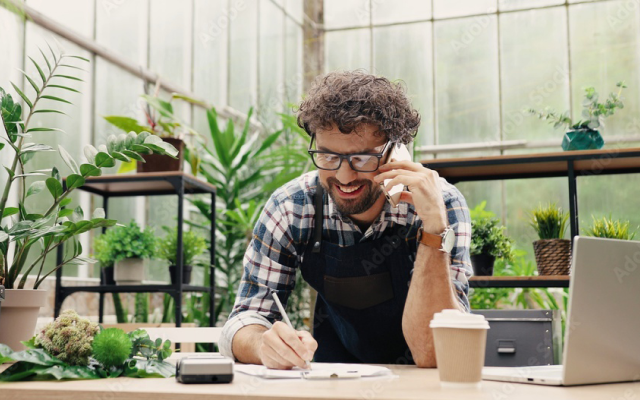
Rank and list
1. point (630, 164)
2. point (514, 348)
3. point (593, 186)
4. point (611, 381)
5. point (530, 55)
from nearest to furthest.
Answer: point (611, 381), point (514, 348), point (630, 164), point (593, 186), point (530, 55)

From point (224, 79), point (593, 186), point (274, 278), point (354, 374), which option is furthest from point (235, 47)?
point (354, 374)

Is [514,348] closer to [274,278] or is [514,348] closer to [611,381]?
[274,278]

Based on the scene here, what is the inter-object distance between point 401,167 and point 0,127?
2.23 m

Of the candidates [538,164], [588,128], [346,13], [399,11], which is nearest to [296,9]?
[346,13]

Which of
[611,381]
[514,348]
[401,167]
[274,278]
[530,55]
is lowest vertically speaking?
[514,348]

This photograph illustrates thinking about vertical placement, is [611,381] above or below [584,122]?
below

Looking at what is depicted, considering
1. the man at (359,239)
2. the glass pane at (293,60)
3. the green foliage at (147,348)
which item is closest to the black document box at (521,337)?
the man at (359,239)

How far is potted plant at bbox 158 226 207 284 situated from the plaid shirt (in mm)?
1829

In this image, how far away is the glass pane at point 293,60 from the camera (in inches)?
282

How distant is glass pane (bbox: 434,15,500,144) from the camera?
704 centimetres

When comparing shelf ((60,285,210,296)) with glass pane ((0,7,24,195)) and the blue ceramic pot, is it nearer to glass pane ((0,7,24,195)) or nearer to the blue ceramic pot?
glass pane ((0,7,24,195))

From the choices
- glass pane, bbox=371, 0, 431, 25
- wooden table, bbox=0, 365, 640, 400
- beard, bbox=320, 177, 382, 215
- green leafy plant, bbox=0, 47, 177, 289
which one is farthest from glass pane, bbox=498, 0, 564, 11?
wooden table, bbox=0, 365, 640, 400

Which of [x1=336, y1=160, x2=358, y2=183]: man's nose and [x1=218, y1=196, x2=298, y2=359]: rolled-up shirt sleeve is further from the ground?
[x1=336, y1=160, x2=358, y2=183]: man's nose

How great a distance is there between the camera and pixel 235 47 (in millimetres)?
6129
